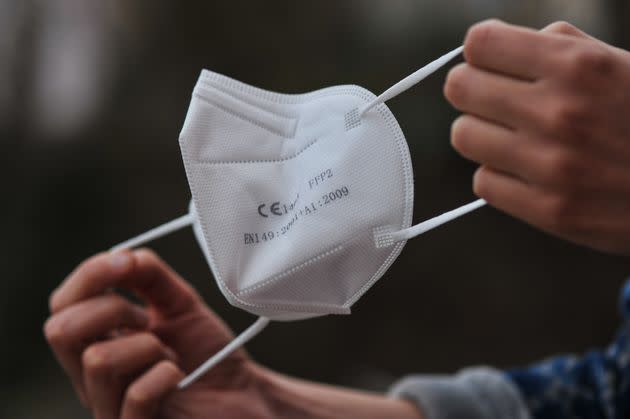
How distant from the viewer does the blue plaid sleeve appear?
0.84 metres

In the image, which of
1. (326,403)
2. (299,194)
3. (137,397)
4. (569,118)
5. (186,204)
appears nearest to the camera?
(569,118)

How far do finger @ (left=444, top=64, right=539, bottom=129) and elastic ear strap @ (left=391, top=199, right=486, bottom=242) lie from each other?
0.07 metres

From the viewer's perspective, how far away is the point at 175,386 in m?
0.70

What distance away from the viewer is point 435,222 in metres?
0.48

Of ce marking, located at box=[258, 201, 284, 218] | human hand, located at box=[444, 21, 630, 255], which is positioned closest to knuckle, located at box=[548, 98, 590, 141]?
human hand, located at box=[444, 21, 630, 255]

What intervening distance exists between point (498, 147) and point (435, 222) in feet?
0.27

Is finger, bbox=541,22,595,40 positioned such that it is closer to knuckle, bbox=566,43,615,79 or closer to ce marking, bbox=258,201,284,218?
knuckle, bbox=566,43,615,79

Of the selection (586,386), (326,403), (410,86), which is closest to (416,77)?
(410,86)

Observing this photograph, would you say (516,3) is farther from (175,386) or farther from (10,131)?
(10,131)

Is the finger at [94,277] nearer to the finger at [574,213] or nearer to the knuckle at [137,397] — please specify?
the knuckle at [137,397]

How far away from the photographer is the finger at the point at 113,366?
68 centimetres

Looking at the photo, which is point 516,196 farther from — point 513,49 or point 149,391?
point 149,391

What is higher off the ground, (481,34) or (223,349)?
(481,34)


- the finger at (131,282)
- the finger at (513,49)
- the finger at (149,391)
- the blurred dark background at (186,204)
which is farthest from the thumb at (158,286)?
the blurred dark background at (186,204)
